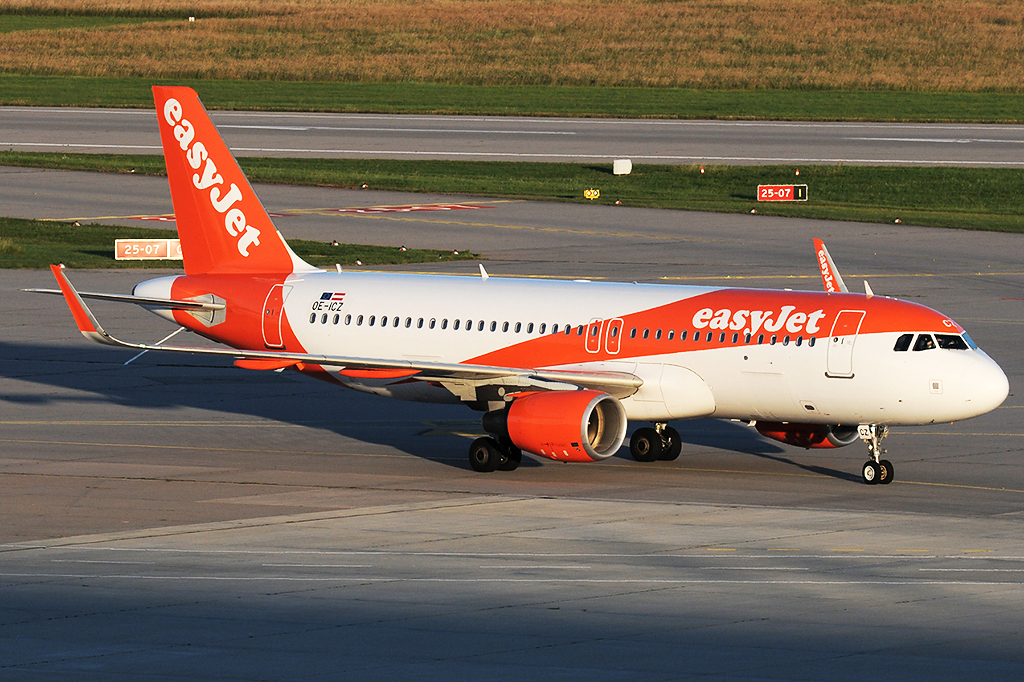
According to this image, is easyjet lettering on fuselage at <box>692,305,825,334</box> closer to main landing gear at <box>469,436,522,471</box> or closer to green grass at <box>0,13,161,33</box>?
main landing gear at <box>469,436,522,471</box>

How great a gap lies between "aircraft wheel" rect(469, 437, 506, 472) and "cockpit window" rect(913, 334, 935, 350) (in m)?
9.28

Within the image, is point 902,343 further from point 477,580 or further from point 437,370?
point 477,580

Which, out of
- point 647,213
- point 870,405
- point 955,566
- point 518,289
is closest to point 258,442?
point 518,289

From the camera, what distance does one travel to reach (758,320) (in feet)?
118

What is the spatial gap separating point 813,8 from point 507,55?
37789mm

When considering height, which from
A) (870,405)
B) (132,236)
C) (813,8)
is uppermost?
(813,8)

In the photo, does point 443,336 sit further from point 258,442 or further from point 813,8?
point 813,8

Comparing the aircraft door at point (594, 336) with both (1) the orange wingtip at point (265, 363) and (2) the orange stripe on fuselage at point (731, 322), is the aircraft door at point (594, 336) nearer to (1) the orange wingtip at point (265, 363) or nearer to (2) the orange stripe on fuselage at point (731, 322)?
(2) the orange stripe on fuselage at point (731, 322)

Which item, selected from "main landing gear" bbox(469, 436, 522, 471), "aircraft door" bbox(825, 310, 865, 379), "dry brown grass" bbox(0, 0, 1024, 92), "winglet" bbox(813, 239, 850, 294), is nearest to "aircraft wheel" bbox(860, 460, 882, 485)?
"aircraft door" bbox(825, 310, 865, 379)

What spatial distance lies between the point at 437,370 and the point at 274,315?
6.58 metres

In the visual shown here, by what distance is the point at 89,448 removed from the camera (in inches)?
1540

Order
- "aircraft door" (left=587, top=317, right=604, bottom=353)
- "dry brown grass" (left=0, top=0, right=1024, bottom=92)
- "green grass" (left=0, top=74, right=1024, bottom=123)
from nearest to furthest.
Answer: "aircraft door" (left=587, top=317, right=604, bottom=353) → "green grass" (left=0, top=74, right=1024, bottom=123) → "dry brown grass" (left=0, top=0, right=1024, bottom=92)

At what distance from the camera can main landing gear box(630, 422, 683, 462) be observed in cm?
3828

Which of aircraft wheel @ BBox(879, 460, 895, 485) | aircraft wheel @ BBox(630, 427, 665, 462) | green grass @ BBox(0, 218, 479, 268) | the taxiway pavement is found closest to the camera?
the taxiway pavement
